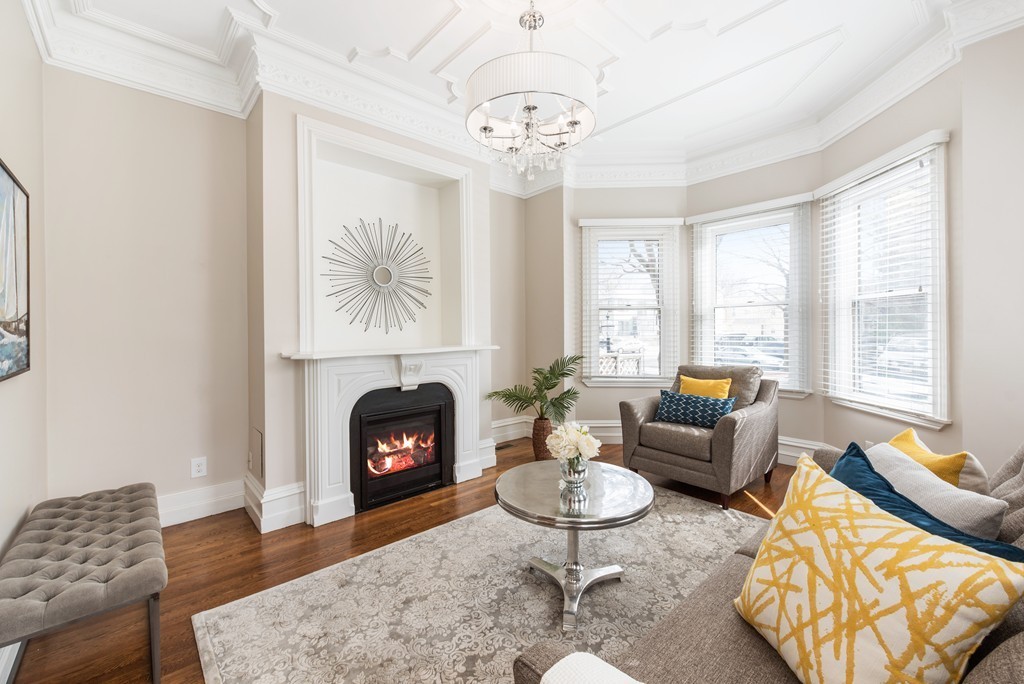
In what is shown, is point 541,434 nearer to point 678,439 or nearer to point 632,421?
point 632,421

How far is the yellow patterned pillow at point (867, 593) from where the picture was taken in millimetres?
759

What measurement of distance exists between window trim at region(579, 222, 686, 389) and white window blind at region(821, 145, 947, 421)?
1254 millimetres

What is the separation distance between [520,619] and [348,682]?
702 mm

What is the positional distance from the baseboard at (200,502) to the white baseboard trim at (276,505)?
0.18 m

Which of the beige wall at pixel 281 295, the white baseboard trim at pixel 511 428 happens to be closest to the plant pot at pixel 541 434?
the white baseboard trim at pixel 511 428

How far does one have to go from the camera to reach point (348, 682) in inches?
62.3

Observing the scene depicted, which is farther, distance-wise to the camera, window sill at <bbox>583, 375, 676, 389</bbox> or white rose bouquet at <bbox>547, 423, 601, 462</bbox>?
window sill at <bbox>583, 375, 676, 389</bbox>

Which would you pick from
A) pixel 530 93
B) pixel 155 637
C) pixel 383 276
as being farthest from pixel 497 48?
pixel 155 637

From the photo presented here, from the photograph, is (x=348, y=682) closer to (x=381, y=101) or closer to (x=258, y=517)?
(x=258, y=517)

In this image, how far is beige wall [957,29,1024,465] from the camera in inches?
88.4

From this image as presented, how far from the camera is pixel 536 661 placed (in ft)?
3.01

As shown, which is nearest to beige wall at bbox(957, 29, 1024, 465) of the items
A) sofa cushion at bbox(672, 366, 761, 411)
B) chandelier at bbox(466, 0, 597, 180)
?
sofa cushion at bbox(672, 366, 761, 411)

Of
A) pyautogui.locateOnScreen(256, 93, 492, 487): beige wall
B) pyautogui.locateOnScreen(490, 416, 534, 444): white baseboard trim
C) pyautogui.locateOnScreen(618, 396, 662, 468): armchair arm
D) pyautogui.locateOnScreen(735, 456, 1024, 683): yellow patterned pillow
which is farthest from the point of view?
pyautogui.locateOnScreen(490, 416, 534, 444): white baseboard trim

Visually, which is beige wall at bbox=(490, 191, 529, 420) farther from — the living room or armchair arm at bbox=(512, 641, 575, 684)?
armchair arm at bbox=(512, 641, 575, 684)
